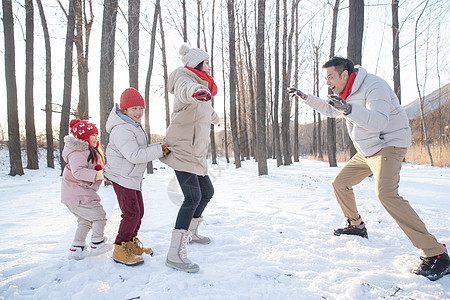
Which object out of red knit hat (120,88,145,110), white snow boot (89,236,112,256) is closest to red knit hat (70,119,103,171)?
red knit hat (120,88,145,110)

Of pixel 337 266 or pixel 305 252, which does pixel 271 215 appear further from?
pixel 337 266

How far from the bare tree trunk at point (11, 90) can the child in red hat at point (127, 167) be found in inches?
456

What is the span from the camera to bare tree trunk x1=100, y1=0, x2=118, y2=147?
6.96 metres

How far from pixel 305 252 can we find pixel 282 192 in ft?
11.3

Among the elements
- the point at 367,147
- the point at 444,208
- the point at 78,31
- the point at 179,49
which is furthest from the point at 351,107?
the point at 78,31

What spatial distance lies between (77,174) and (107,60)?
5.81 metres

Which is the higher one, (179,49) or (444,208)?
(179,49)

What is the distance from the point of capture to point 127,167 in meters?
2.38

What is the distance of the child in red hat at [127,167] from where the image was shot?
7.52ft

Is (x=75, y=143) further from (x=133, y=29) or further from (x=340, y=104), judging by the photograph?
(x=133, y=29)

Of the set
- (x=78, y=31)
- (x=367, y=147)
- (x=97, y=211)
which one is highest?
(x=78, y=31)

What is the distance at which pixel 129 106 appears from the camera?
98.5 inches

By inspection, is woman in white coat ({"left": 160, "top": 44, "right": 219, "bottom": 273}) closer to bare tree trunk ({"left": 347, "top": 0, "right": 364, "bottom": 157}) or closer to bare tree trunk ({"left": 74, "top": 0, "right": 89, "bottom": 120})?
bare tree trunk ({"left": 347, "top": 0, "right": 364, "bottom": 157})

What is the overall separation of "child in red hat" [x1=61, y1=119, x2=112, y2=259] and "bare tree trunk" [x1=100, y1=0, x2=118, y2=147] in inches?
187
